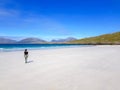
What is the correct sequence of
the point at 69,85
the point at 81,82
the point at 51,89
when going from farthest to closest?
the point at 81,82 < the point at 69,85 < the point at 51,89

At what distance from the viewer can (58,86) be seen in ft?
28.2

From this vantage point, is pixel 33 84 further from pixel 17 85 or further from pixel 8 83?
pixel 8 83

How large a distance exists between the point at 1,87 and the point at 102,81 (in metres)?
5.26

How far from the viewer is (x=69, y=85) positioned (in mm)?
8719

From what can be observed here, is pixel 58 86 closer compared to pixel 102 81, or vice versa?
pixel 58 86

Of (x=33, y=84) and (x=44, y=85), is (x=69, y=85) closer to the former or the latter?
(x=44, y=85)

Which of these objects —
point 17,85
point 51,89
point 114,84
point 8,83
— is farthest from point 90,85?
point 8,83

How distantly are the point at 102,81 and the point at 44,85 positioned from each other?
10.4 ft

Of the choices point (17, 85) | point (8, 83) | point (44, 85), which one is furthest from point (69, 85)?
point (8, 83)

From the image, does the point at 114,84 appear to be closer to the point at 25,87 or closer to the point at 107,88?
the point at 107,88

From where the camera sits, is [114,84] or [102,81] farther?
[102,81]

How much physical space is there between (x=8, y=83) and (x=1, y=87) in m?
0.77

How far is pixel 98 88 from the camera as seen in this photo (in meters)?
8.20

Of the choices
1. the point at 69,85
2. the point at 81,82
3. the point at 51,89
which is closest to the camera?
the point at 51,89
